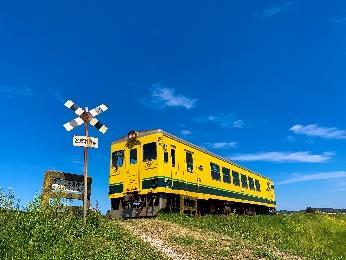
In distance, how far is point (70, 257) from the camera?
32.6 ft

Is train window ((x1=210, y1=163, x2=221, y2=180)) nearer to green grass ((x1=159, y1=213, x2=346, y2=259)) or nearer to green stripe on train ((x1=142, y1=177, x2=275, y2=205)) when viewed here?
green stripe on train ((x1=142, y1=177, x2=275, y2=205))

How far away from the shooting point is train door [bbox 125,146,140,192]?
2184cm

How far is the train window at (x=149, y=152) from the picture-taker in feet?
70.1

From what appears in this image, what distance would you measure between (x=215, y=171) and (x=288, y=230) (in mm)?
5496

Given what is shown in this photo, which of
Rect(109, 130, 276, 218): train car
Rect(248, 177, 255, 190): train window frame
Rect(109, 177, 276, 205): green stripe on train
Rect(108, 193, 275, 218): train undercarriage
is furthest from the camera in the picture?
Rect(248, 177, 255, 190): train window frame

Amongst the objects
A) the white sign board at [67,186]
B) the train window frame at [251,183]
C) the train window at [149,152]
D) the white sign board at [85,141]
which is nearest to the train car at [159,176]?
the train window at [149,152]

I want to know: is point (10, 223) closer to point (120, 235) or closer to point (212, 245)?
point (120, 235)

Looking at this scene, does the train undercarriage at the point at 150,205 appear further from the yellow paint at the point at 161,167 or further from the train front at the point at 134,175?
the yellow paint at the point at 161,167

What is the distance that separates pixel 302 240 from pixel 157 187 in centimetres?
842

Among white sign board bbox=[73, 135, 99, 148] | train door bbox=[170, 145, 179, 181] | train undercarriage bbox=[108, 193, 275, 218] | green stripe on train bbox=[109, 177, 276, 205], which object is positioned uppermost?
train door bbox=[170, 145, 179, 181]

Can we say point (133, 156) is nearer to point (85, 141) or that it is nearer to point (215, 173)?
point (215, 173)

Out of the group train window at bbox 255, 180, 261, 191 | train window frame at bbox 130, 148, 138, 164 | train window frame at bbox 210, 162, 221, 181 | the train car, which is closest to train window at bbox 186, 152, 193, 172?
the train car

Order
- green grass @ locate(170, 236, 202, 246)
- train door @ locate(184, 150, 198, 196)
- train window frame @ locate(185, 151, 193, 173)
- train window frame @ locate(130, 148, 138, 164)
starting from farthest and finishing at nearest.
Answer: train window frame @ locate(185, 151, 193, 173) < train door @ locate(184, 150, 198, 196) < train window frame @ locate(130, 148, 138, 164) < green grass @ locate(170, 236, 202, 246)

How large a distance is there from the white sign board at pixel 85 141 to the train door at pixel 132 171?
766 centimetres
